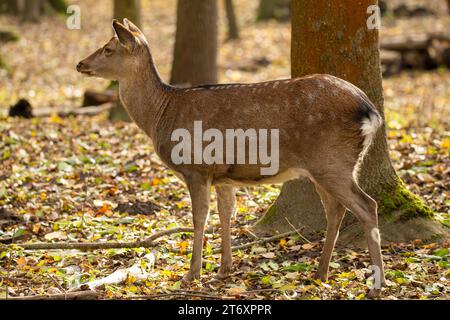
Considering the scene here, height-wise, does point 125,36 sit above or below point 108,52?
above

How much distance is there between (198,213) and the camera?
6.97 metres

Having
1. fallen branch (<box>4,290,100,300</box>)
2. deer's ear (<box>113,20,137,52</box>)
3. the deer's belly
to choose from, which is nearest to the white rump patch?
the deer's belly

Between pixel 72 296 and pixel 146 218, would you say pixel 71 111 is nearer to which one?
pixel 146 218

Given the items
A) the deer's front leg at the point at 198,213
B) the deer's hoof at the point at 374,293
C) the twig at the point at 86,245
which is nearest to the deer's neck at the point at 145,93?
the deer's front leg at the point at 198,213

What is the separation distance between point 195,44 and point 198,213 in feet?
25.4

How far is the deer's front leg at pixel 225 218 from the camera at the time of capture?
7.11m

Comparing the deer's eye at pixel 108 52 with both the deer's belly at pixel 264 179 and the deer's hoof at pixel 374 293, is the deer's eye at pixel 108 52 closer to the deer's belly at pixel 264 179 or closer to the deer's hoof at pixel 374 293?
the deer's belly at pixel 264 179

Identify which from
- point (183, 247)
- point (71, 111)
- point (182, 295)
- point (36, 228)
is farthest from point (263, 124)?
point (71, 111)

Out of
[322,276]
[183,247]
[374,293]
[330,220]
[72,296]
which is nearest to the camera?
[72,296]

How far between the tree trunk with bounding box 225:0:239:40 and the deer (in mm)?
17825

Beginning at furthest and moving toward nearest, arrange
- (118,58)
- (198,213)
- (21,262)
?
(118,58) < (21,262) < (198,213)

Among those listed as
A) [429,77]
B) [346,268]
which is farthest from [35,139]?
[429,77]

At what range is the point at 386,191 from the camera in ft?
25.5

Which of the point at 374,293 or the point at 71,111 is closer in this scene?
the point at 374,293
